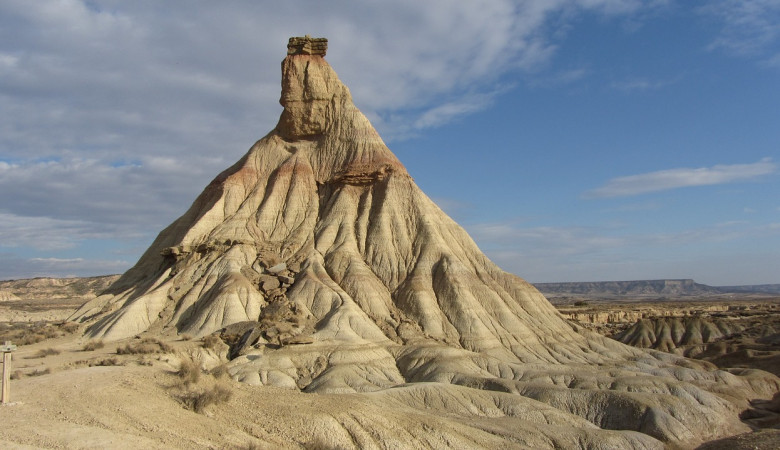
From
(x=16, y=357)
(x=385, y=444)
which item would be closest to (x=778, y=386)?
(x=385, y=444)

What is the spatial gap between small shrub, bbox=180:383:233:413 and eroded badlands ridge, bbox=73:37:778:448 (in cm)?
668

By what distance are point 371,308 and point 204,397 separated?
2712 cm

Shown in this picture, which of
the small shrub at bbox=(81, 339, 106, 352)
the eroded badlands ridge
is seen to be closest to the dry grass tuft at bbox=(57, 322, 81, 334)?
the eroded badlands ridge

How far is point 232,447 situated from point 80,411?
4.84 metres

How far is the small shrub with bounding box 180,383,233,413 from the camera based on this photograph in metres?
18.3

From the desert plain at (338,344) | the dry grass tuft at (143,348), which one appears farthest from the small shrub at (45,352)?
the dry grass tuft at (143,348)

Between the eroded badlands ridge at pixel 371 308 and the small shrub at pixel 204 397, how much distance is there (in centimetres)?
668

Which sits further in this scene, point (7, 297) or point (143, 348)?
point (7, 297)

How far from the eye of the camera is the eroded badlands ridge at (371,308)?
29000 millimetres

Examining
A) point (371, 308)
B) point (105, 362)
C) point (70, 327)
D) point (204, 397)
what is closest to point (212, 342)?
point (105, 362)

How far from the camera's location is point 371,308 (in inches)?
1775

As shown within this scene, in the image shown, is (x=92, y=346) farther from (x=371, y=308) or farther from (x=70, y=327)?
(x=371, y=308)

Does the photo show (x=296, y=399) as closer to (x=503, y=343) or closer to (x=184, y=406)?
(x=184, y=406)

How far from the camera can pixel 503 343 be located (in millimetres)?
44031
